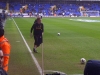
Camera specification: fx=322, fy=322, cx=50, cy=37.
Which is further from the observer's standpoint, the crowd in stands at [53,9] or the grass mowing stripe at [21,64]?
the crowd in stands at [53,9]

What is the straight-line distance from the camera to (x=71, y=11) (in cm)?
10312

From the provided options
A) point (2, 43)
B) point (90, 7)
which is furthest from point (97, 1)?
point (2, 43)

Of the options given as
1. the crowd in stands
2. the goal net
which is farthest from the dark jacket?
the goal net

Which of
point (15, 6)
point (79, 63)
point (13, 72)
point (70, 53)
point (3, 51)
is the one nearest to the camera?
point (3, 51)

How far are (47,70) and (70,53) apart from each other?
196 inches

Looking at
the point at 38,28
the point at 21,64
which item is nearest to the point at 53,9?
the point at 38,28

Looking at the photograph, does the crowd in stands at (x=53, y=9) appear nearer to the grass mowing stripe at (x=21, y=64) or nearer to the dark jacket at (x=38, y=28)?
the dark jacket at (x=38, y=28)

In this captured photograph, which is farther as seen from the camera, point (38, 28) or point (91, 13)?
point (91, 13)

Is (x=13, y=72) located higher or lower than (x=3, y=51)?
lower

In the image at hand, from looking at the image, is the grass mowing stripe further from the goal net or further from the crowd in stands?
the goal net

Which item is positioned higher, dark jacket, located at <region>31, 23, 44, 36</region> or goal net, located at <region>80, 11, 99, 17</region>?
dark jacket, located at <region>31, 23, 44, 36</region>

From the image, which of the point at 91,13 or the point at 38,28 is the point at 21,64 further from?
the point at 91,13

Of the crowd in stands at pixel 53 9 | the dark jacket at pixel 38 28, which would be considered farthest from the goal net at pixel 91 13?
the dark jacket at pixel 38 28

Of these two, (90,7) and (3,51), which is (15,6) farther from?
(3,51)
